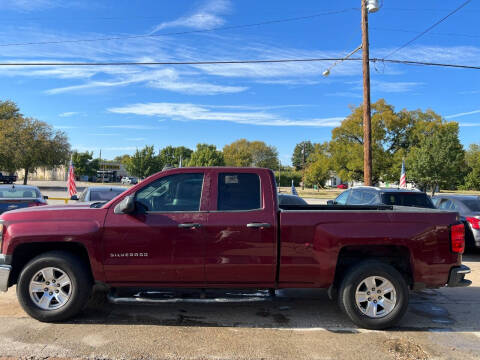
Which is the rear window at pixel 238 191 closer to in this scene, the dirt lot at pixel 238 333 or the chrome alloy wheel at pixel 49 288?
the dirt lot at pixel 238 333

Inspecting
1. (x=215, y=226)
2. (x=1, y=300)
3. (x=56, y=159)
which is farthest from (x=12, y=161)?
(x=215, y=226)

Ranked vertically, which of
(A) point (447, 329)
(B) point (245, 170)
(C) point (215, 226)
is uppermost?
(B) point (245, 170)

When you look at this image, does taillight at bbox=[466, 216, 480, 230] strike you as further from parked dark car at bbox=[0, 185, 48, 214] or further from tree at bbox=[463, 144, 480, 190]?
tree at bbox=[463, 144, 480, 190]

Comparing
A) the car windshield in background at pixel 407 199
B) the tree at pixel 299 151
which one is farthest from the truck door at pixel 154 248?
the tree at pixel 299 151

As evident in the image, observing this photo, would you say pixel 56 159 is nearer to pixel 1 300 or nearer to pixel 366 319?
pixel 1 300

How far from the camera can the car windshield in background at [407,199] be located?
29.1 ft

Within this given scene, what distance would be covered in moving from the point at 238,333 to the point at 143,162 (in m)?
69.9

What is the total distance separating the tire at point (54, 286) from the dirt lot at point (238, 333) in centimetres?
18

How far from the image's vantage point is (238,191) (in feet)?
14.7

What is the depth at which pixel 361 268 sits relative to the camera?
4.31m

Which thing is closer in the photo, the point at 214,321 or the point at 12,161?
the point at 214,321

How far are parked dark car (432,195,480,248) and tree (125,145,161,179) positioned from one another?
6556 centimetres

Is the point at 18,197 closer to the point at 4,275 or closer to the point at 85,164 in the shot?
the point at 4,275

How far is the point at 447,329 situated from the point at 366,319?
1028 mm
